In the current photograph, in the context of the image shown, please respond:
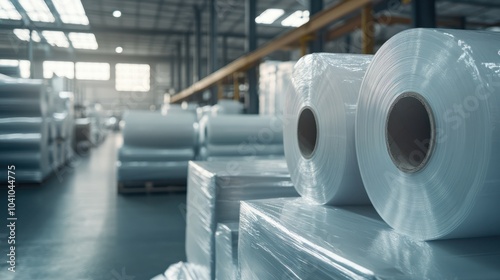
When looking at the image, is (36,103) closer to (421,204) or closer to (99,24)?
(421,204)

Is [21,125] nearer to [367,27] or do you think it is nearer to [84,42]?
[367,27]

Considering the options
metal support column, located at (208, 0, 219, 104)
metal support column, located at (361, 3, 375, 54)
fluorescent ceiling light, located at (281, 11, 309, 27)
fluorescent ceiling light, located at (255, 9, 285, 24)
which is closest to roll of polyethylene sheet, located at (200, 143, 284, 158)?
metal support column, located at (361, 3, 375, 54)

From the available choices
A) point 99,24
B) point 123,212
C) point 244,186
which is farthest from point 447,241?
point 99,24

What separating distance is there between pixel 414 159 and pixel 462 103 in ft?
0.93

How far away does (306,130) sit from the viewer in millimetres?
1798

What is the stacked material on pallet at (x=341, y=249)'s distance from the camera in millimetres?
876

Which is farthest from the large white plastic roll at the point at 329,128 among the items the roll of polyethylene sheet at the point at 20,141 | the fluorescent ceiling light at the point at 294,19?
the fluorescent ceiling light at the point at 294,19

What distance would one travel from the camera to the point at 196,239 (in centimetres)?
237

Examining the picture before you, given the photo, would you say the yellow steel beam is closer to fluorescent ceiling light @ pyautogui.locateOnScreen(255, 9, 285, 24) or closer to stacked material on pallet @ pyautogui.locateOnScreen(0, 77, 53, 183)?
stacked material on pallet @ pyautogui.locateOnScreen(0, 77, 53, 183)

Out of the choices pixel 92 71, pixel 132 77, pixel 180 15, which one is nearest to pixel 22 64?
pixel 180 15

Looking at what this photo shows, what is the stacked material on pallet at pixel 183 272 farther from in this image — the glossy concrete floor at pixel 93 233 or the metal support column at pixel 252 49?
the metal support column at pixel 252 49

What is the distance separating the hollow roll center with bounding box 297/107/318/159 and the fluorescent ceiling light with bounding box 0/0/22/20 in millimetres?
2922

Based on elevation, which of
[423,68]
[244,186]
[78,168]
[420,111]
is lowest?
[78,168]

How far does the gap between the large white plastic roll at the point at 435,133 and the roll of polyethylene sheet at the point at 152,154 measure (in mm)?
4441
